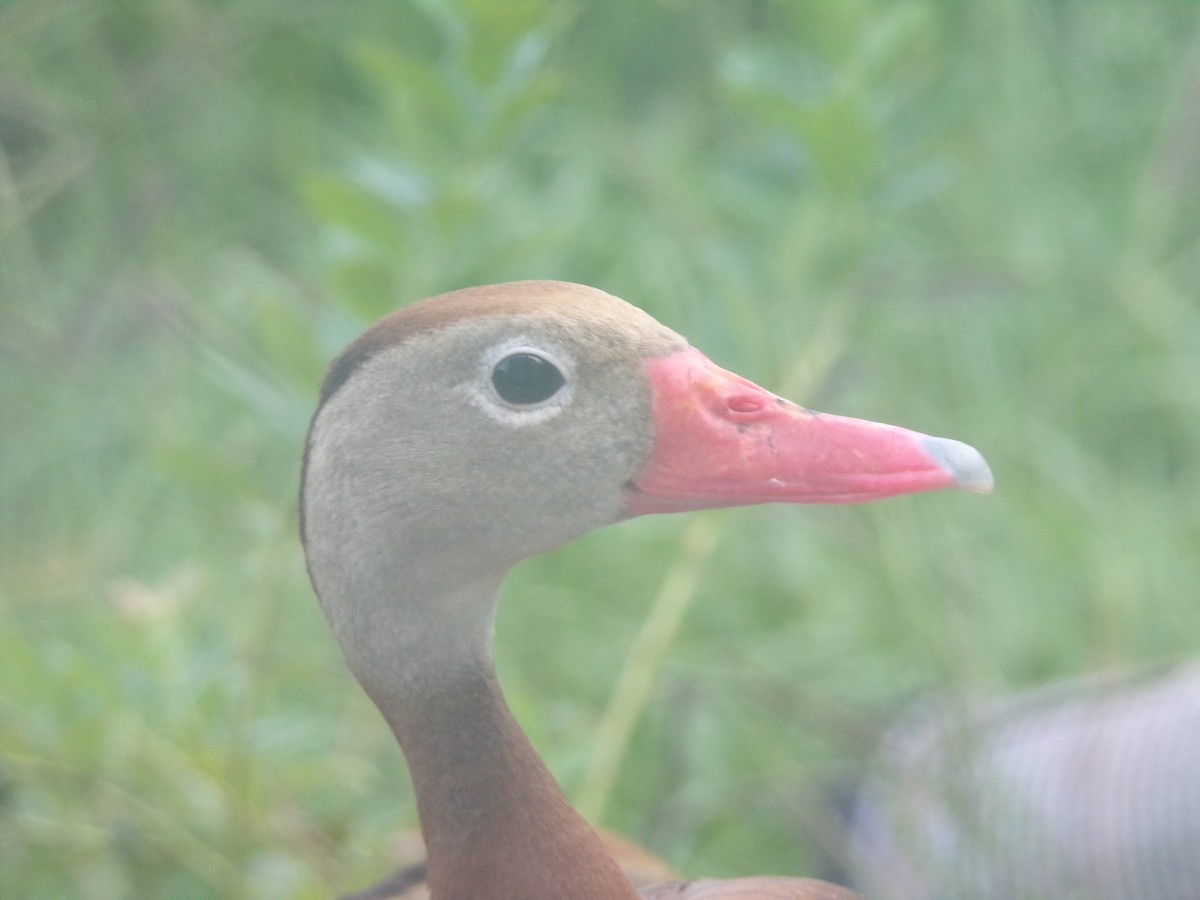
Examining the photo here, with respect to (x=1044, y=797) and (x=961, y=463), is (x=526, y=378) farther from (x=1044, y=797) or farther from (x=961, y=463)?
(x=1044, y=797)

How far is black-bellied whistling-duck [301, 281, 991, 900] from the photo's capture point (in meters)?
0.83

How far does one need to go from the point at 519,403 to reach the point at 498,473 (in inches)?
1.6

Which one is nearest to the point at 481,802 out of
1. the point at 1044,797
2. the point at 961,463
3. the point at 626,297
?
the point at 961,463

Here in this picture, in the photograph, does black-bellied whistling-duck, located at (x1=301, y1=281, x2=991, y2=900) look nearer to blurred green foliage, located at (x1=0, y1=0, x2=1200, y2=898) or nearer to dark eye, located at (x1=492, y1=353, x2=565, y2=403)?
dark eye, located at (x1=492, y1=353, x2=565, y2=403)

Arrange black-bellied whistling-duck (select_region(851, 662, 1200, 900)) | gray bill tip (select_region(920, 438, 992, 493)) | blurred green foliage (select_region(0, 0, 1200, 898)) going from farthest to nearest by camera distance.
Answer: black-bellied whistling-duck (select_region(851, 662, 1200, 900)), blurred green foliage (select_region(0, 0, 1200, 898)), gray bill tip (select_region(920, 438, 992, 493))

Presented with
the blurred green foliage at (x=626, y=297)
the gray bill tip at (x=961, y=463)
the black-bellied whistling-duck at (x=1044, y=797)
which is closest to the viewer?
the gray bill tip at (x=961, y=463)

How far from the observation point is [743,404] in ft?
2.79

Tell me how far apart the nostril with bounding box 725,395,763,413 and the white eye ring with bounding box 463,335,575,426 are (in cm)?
9

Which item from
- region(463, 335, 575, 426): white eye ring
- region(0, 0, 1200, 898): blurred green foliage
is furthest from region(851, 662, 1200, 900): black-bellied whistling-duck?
region(463, 335, 575, 426): white eye ring

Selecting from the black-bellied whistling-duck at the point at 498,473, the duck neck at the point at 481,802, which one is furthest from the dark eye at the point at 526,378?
the duck neck at the point at 481,802

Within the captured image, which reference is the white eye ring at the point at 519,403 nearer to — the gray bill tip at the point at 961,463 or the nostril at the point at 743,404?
the nostril at the point at 743,404

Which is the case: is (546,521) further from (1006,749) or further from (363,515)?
(1006,749)

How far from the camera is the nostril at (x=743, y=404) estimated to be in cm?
85

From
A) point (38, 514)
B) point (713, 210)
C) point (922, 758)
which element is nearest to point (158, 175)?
point (38, 514)
